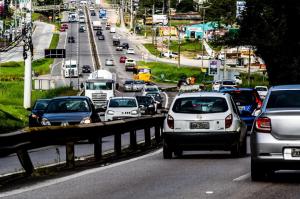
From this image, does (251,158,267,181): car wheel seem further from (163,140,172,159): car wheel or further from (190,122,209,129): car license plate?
(163,140,172,159): car wheel

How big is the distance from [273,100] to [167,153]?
6.30 meters

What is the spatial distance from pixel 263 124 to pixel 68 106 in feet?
53.6

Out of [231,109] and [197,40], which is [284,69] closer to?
[231,109]

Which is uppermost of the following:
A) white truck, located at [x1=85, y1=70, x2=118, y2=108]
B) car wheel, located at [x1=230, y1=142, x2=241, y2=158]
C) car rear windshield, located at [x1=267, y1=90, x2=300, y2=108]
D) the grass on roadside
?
car rear windshield, located at [x1=267, y1=90, x2=300, y2=108]

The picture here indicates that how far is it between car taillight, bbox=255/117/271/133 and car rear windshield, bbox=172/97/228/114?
6811 millimetres

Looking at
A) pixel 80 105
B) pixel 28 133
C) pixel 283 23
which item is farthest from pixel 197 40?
pixel 28 133

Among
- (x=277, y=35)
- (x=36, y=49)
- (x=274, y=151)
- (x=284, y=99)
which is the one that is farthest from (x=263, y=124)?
(x=36, y=49)

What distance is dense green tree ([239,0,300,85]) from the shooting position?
73.6m

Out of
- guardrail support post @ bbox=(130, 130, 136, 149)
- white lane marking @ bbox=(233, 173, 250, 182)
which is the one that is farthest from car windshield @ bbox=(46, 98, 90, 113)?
white lane marking @ bbox=(233, 173, 250, 182)

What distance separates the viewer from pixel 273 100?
16.0 meters

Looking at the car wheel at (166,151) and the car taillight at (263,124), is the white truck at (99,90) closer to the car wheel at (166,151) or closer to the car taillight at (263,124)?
the car wheel at (166,151)

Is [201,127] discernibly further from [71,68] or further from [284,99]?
[71,68]

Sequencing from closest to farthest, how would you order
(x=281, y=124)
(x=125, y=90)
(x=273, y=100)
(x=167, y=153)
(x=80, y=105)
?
1. (x=281, y=124)
2. (x=273, y=100)
3. (x=167, y=153)
4. (x=80, y=105)
5. (x=125, y=90)

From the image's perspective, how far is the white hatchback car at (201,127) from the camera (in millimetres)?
21688
